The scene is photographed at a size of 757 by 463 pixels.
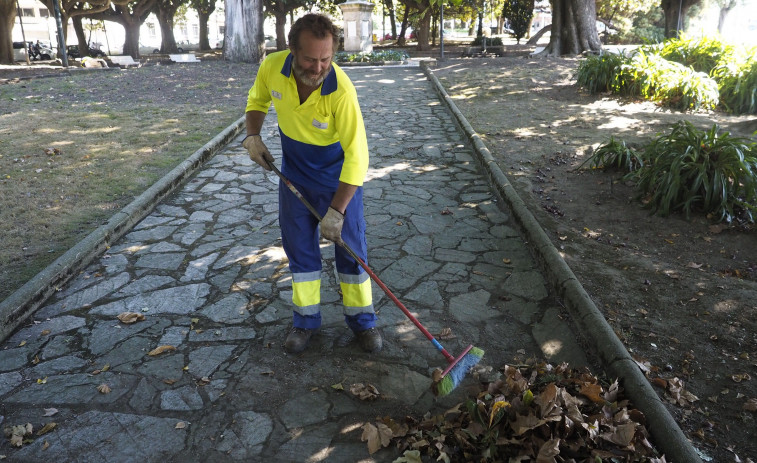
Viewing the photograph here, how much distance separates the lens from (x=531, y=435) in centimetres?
256

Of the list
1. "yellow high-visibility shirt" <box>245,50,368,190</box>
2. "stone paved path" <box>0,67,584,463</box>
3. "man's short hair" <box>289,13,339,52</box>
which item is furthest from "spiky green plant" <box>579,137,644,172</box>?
"man's short hair" <box>289,13,339,52</box>

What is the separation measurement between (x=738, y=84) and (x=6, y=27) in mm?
26201

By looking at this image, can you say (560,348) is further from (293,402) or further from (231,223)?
(231,223)

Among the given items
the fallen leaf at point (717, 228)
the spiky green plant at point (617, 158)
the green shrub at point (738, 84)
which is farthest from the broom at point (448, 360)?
the green shrub at point (738, 84)

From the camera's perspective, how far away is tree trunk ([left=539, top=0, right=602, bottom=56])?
17812 millimetres

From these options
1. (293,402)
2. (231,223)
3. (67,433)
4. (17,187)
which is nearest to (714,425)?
(293,402)

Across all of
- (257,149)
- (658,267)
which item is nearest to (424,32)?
(658,267)

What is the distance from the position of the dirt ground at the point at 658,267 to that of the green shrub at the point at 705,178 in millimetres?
180

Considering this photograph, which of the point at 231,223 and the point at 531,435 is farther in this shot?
the point at 231,223

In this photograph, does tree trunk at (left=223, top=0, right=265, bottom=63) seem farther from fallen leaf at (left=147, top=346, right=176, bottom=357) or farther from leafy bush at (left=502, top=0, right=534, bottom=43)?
fallen leaf at (left=147, top=346, right=176, bottom=357)

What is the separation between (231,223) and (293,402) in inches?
116

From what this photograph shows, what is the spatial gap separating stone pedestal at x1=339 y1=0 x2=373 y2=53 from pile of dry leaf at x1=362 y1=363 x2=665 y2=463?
2281 cm

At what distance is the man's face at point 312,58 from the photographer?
2.74 m

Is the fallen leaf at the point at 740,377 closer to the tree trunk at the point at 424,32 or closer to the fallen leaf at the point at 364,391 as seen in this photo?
the fallen leaf at the point at 364,391
